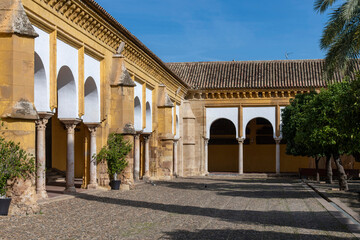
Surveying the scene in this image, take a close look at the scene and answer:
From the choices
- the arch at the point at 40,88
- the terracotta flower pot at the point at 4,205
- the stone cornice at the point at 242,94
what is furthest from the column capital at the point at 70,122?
the stone cornice at the point at 242,94

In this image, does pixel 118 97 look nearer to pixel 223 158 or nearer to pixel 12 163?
pixel 12 163

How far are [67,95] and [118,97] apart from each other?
3.23 m

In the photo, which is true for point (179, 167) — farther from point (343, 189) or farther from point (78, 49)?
point (78, 49)

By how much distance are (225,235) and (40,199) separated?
21.7 feet

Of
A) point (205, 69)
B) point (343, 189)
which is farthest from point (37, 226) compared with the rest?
point (205, 69)

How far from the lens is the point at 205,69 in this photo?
3894 centimetres

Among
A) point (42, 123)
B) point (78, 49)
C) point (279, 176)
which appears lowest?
point (279, 176)

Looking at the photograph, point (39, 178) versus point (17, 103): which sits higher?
point (17, 103)

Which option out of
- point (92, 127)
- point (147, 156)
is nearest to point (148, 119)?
point (147, 156)

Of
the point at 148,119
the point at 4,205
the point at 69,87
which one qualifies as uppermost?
the point at 69,87

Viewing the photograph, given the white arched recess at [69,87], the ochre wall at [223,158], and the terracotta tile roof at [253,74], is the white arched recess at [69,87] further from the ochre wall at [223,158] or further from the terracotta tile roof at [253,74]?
the ochre wall at [223,158]

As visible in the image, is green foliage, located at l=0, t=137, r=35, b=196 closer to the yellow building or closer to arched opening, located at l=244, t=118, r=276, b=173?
the yellow building

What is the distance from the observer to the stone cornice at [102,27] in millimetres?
15069

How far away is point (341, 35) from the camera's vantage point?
17.0 meters
